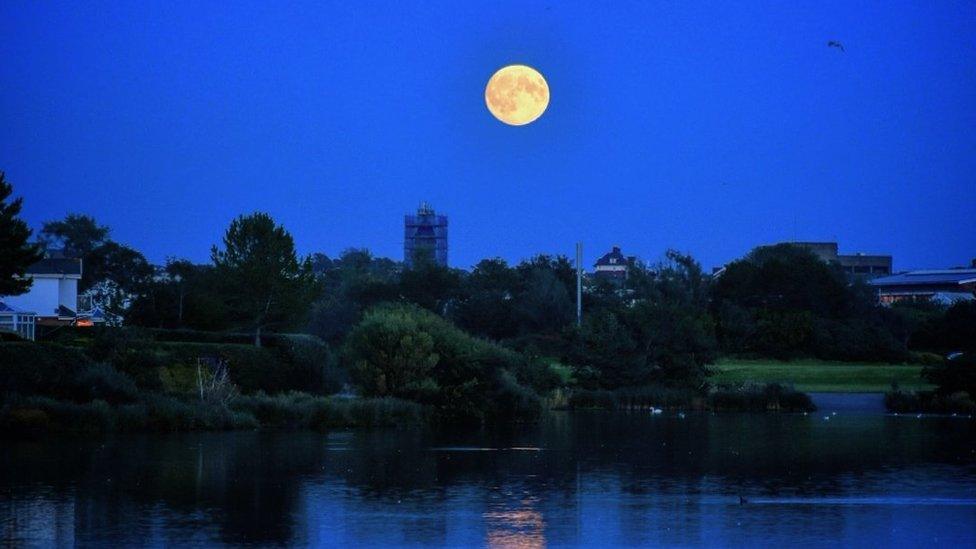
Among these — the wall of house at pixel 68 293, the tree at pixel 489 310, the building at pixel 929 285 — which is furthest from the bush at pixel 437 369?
the building at pixel 929 285

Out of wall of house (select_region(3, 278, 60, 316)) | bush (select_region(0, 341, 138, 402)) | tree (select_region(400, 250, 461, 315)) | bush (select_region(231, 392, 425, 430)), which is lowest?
bush (select_region(231, 392, 425, 430))

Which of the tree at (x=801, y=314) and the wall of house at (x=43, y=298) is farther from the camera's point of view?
the tree at (x=801, y=314)

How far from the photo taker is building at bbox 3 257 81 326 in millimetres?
80938

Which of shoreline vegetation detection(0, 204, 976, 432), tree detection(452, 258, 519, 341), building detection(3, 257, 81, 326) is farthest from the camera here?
tree detection(452, 258, 519, 341)

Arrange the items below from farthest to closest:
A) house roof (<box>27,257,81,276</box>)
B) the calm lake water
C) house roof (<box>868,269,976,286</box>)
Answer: house roof (<box>868,269,976,286</box>), house roof (<box>27,257,81,276</box>), the calm lake water

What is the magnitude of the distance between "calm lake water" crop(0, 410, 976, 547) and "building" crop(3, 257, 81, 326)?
48408mm

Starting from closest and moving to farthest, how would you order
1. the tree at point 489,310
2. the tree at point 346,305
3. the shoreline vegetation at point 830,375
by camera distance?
the shoreline vegetation at point 830,375 → the tree at point 489,310 → the tree at point 346,305

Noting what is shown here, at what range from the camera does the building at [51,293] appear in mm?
80938

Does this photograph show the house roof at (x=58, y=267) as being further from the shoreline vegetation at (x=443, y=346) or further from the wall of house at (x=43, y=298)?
the shoreline vegetation at (x=443, y=346)

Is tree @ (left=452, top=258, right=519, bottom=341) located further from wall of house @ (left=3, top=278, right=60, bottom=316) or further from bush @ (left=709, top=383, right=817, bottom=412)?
bush @ (left=709, top=383, right=817, bottom=412)

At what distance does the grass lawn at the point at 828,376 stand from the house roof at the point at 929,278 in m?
64.4

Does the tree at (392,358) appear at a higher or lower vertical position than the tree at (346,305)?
lower

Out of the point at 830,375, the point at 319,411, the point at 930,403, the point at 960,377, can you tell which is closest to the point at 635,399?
the point at 930,403

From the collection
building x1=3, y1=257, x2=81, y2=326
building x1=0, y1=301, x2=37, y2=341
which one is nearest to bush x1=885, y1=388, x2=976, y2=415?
building x1=0, y1=301, x2=37, y2=341
